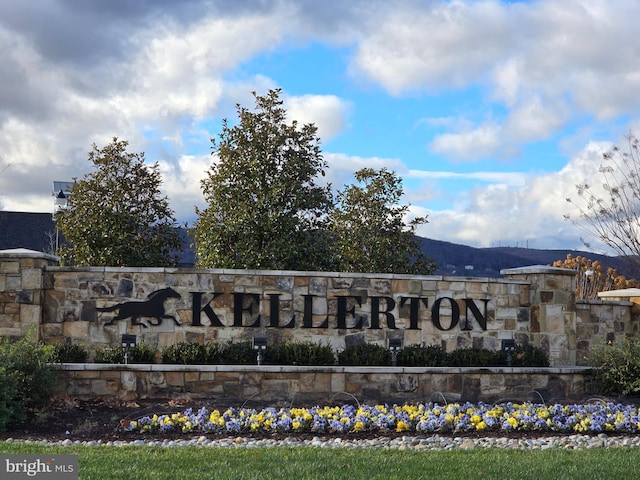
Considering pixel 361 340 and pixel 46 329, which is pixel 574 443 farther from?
pixel 46 329

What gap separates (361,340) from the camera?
1532 centimetres

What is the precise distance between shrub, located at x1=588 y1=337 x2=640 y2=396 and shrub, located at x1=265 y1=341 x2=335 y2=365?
4.62 metres

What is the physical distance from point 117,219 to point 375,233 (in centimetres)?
765

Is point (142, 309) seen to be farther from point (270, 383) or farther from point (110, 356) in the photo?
point (270, 383)

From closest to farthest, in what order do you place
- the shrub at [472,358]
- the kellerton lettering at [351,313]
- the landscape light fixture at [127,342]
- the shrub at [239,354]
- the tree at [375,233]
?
1. the landscape light fixture at [127,342]
2. the shrub at [239,354]
3. the shrub at [472,358]
4. the kellerton lettering at [351,313]
5. the tree at [375,233]

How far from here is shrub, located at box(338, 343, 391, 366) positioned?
47.0ft

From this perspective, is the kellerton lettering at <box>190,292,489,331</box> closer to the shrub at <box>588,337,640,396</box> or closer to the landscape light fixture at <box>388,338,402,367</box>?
the landscape light fixture at <box>388,338,402,367</box>

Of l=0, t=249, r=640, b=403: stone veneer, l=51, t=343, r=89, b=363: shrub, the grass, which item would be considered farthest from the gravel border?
l=51, t=343, r=89, b=363: shrub

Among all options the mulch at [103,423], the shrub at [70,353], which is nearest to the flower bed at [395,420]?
the mulch at [103,423]

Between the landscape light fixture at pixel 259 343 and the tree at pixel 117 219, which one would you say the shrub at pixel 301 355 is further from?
the tree at pixel 117 219

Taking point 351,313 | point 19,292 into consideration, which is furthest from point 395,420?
point 19,292

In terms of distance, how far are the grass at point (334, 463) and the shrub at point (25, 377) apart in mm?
1894

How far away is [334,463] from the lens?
8094 mm

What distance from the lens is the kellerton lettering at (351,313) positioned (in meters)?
15.0
